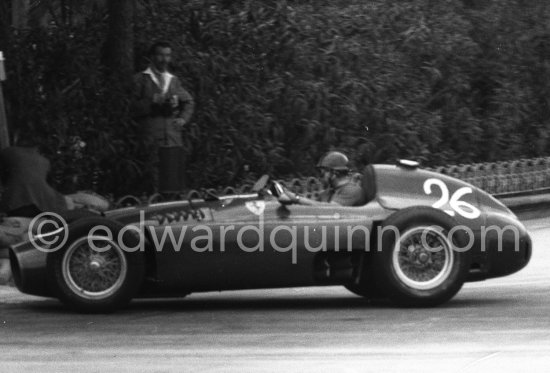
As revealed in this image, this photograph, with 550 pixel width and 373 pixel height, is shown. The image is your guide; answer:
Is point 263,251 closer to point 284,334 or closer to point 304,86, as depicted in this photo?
point 284,334

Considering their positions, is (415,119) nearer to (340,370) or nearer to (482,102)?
(482,102)

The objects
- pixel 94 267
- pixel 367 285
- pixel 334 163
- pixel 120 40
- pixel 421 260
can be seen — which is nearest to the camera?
pixel 94 267

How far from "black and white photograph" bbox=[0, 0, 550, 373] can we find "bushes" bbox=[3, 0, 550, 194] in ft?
0.09

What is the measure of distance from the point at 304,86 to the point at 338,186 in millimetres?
5968

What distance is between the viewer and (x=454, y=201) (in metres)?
11.6

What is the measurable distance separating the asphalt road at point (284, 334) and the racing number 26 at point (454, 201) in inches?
28.6

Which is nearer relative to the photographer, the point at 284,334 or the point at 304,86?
the point at 284,334

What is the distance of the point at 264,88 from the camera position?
56.9 ft

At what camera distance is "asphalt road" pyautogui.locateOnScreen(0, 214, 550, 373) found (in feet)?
29.5

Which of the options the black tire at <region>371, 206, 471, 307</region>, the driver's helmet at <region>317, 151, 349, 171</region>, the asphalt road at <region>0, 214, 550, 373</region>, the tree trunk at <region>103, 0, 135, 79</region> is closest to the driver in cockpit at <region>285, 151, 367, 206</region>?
the driver's helmet at <region>317, 151, 349, 171</region>

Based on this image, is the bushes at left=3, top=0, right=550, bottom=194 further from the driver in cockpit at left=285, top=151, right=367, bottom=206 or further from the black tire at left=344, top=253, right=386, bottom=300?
the black tire at left=344, top=253, right=386, bottom=300

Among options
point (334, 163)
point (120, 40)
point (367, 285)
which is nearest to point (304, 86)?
point (120, 40)

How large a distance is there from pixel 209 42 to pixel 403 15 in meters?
3.33

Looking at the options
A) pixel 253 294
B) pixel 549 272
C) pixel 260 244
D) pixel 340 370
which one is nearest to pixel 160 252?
pixel 260 244
